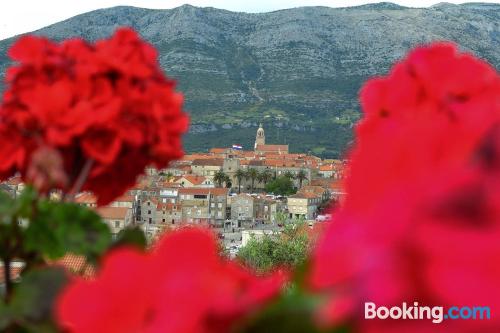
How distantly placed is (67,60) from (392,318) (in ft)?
2.88

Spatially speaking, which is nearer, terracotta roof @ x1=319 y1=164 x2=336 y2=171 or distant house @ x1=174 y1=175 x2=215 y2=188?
distant house @ x1=174 y1=175 x2=215 y2=188

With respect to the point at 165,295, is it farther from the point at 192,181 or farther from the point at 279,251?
the point at 192,181

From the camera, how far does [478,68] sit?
0.99 m

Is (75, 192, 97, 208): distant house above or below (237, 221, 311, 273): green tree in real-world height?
above

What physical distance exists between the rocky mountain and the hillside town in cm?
1489

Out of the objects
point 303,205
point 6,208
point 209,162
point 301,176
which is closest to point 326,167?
point 301,176

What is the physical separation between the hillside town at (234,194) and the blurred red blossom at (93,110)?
3719 cm

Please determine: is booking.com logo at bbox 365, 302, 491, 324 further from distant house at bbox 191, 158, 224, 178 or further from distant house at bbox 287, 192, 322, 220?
distant house at bbox 191, 158, 224, 178

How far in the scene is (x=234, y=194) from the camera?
6072 centimetres

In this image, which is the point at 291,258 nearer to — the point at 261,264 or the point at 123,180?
the point at 261,264

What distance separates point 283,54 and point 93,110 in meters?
115

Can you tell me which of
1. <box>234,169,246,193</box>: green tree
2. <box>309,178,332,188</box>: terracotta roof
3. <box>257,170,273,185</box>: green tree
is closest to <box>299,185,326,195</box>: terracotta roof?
<box>309,178,332,188</box>: terracotta roof

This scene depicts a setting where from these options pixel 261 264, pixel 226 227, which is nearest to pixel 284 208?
pixel 226 227

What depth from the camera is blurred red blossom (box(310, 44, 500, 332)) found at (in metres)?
0.43
